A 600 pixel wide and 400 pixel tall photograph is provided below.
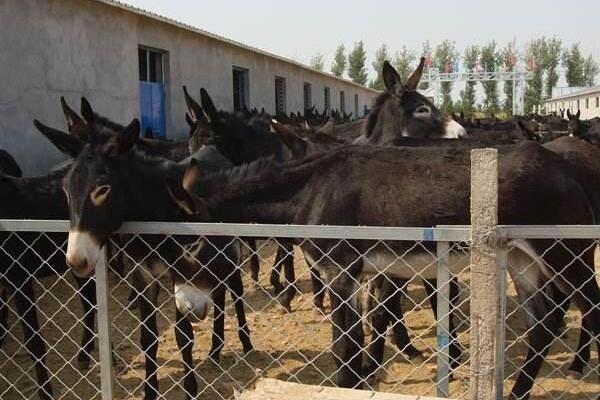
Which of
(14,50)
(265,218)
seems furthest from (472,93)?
(265,218)

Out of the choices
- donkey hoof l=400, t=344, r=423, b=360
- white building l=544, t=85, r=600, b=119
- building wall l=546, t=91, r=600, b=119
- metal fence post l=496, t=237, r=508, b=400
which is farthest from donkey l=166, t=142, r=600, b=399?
building wall l=546, t=91, r=600, b=119

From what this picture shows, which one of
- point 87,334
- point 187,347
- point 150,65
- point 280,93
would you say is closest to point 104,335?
point 187,347

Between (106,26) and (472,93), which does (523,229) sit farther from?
(472,93)

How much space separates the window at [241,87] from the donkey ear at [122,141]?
1616cm

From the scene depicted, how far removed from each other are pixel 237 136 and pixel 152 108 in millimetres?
7153

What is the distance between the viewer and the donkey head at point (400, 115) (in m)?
6.77

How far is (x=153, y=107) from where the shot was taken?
1388cm

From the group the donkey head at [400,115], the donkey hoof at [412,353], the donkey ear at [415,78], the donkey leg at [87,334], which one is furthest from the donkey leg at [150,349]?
the donkey ear at [415,78]

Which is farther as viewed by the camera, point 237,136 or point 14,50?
point 14,50

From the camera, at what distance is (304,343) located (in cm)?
543

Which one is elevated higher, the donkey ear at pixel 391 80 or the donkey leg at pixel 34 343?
the donkey ear at pixel 391 80

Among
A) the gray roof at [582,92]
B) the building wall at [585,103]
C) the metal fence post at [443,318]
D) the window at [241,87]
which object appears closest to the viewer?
the metal fence post at [443,318]

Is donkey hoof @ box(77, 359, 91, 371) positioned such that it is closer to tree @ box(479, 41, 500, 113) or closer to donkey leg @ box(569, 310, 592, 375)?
donkey leg @ box(569, 310, 592, 375)

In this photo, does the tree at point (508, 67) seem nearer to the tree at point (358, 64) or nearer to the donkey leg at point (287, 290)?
the tree at point (358, 64)
